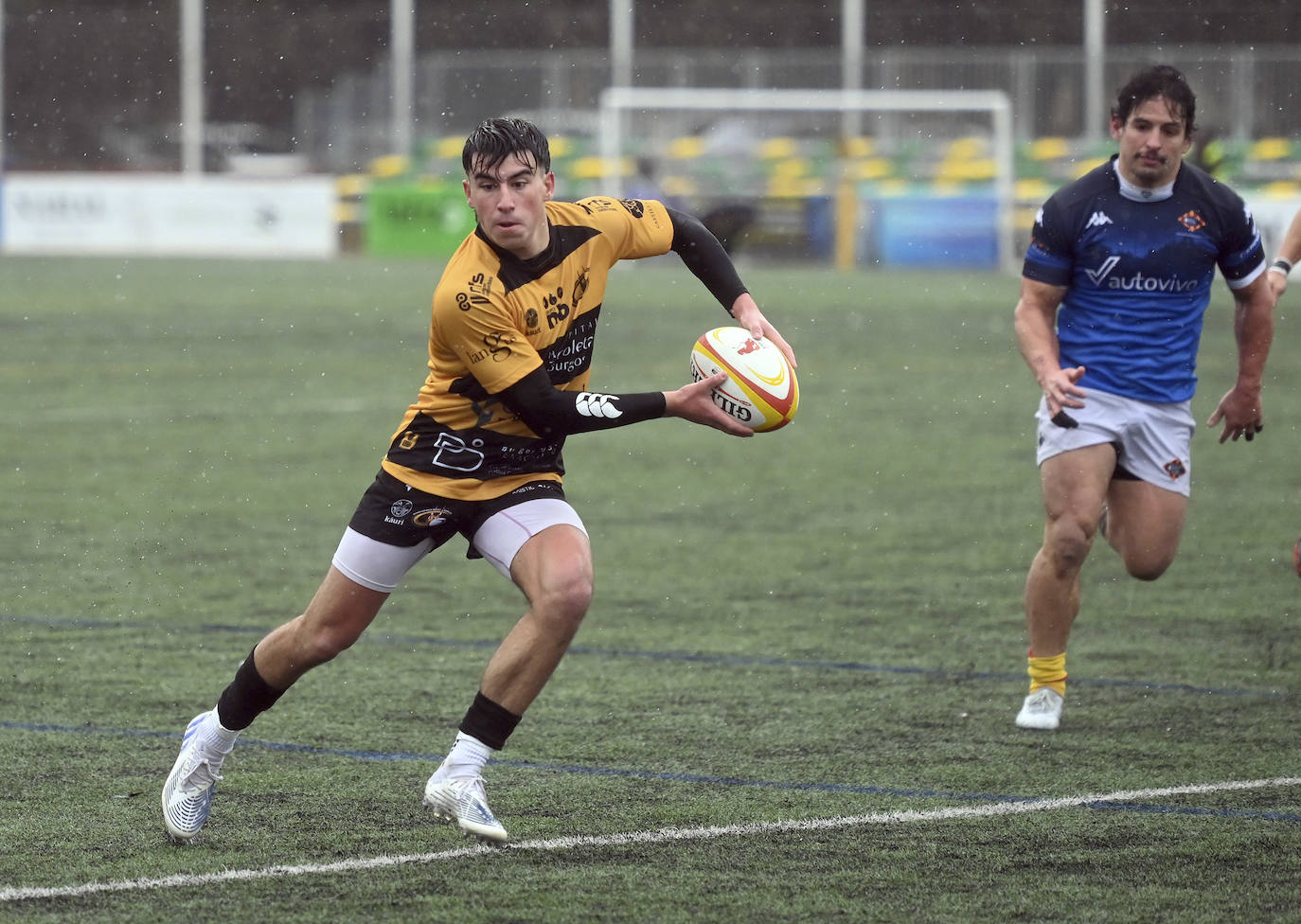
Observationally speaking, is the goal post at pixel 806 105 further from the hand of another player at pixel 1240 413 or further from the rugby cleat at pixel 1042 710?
the rugby cleat at pixel 1042 710

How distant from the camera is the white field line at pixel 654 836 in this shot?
15.8 ft

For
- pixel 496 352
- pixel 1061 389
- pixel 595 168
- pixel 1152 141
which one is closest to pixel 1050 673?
pixel 1061 389

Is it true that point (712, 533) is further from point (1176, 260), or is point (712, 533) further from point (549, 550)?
point (549, 550)

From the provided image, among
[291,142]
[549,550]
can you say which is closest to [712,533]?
[549,550]

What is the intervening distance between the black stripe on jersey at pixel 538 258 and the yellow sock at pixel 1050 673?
2.24m

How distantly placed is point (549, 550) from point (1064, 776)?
175cm

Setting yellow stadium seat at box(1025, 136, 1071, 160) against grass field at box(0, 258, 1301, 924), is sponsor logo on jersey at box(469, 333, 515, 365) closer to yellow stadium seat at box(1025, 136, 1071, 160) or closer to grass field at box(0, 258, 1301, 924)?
grass field at box(0, 258, 1301, 924)

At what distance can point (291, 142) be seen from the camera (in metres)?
43.7

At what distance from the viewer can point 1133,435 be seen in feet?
21.8

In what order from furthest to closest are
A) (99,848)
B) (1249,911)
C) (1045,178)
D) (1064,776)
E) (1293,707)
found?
1. (1045,178)
2. (1293,707)
3. (1064,776)
4. (99,848)
5. (1249,911)

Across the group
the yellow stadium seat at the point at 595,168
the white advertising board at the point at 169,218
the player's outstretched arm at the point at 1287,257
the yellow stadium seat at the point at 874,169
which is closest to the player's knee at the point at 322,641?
the player's outstretched arm at the point at 1287,257

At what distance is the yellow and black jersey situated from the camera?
5.15m

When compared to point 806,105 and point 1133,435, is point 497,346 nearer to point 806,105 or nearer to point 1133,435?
point 1133,435

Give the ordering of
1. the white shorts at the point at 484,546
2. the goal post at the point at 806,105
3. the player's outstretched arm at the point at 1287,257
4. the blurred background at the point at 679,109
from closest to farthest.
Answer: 1. the white shorts at the point at 484,546
2. the player's outstretched arm at the point at 1287,257
3. the blurred background at the point at 679,109
4. the goal post at the point at 806,105
